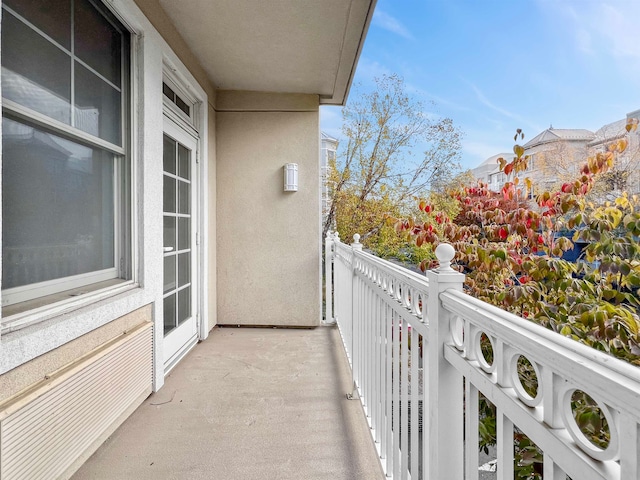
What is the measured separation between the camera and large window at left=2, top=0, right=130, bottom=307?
141 centimetres

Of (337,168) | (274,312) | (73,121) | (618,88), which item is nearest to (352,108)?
(337,168)

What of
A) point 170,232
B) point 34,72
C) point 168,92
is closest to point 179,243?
point 170,232

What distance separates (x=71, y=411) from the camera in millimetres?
1559

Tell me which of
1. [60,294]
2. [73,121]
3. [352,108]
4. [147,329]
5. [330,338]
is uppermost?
[352,108]

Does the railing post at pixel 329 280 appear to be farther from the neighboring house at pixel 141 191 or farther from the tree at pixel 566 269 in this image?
the tree at pixel 566 269

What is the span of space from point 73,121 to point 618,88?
5.47 m

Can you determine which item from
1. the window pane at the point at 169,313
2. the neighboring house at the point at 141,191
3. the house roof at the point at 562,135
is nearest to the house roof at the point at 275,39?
the neighboring house at the point at 141,191

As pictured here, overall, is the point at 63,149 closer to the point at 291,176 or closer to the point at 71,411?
the point at 71,411

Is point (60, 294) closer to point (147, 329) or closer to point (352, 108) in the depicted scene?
point (147, 329)

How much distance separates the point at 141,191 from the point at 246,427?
1567 mm

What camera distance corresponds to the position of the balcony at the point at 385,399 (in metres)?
0.51

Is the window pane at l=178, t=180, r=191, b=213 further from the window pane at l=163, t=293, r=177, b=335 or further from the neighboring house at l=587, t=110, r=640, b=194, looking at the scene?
the neighboring house at l=587, t=110, r=640, b=194

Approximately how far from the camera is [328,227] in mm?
6316

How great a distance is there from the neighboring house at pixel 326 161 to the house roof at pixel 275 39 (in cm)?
237
